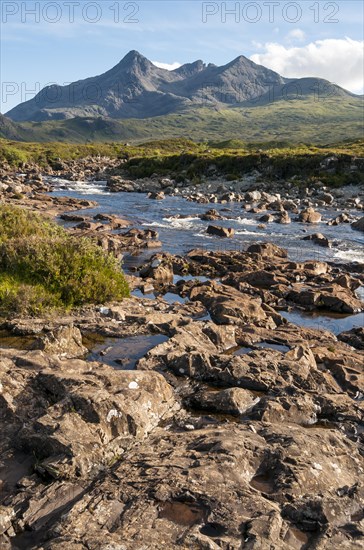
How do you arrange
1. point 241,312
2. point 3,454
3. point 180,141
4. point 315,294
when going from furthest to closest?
point 180,141 < point 315,294 < point 241,312 < point 3,454

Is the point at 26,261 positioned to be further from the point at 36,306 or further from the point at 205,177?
the point at 205,177

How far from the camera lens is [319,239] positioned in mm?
37281

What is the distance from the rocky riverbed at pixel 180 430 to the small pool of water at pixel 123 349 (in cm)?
7

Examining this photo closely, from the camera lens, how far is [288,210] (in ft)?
177

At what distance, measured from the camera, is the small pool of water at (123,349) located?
12719 mm

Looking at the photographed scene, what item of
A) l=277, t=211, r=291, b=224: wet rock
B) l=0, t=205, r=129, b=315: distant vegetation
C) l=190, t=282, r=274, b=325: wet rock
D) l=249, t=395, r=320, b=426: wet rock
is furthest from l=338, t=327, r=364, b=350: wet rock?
l=277, t=211, r=291, b=224: wet rock

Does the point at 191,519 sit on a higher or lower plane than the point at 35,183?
lower

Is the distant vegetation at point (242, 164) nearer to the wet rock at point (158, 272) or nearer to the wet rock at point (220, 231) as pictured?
the wet rock at point (220, 231)

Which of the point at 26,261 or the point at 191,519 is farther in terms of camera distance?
the point at 26,261

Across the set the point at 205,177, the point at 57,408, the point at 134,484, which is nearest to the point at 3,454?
the point at 57,408

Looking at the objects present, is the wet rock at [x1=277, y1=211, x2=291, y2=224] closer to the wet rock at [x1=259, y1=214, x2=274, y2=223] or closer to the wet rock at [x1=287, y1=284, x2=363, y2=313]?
the wet rock at [x1=259, y1=214, x2=274, y2=223]

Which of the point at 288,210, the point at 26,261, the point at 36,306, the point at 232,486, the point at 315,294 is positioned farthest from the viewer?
the point at 288,210

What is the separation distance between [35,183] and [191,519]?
221 feet

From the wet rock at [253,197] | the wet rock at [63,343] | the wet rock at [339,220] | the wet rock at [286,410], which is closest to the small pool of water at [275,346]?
the wet rock at [286,410]
